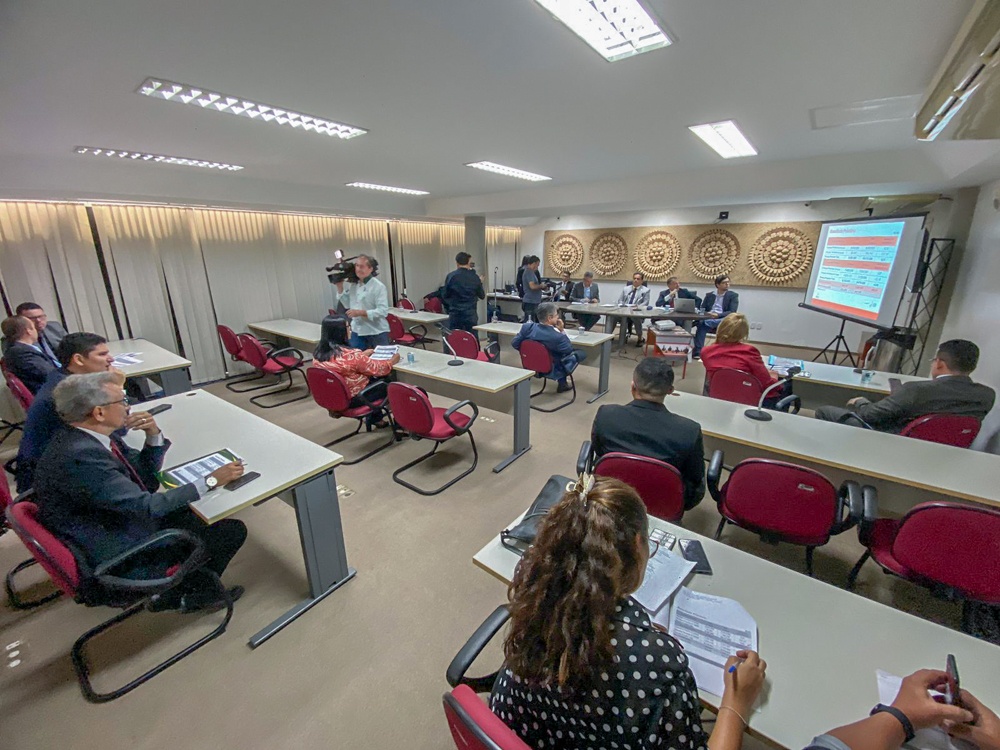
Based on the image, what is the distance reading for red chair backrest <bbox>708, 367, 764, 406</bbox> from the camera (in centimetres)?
307

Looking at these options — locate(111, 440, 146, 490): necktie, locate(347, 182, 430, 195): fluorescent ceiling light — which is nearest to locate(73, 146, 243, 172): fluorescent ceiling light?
locate(347, 182, 430, 195): fluorescent ceiling light

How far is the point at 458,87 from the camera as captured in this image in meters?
2.13

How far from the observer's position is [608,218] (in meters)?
8.70

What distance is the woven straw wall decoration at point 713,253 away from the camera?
290 inches

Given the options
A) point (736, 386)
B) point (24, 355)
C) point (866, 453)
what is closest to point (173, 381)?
point (24, 355)

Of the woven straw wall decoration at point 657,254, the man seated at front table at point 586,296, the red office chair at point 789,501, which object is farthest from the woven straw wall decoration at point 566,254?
the red office chair at point 789,501

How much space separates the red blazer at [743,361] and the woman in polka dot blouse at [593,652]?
2.88m

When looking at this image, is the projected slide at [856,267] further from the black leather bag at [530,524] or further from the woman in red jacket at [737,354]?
the black leather bag at [530,524]

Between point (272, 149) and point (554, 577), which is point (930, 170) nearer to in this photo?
point (554, 577)

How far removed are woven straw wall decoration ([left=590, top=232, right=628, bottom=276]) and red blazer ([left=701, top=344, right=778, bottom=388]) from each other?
5.96 m

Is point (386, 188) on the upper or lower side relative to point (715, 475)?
upper

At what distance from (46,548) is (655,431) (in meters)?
2.39

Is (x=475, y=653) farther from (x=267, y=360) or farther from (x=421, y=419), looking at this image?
(x=267, y=360)

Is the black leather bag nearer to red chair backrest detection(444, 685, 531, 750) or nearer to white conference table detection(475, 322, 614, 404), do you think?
red chair backrest detection(444, 685, 531, 750)
